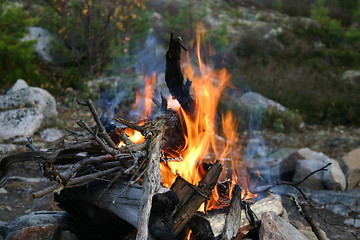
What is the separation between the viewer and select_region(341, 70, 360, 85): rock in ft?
49.1

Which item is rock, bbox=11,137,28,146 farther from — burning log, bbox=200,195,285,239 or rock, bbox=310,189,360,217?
burning log, bbox=200,195,285,239

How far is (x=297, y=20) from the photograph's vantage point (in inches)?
857

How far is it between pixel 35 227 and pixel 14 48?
27.6ft

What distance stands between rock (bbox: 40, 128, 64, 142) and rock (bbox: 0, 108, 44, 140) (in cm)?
23

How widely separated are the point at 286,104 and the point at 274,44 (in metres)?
5.35

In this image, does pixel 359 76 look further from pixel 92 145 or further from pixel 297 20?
pixel 92 145

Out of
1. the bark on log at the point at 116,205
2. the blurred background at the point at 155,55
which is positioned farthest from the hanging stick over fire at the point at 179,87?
the blurred background at the point at 155,55

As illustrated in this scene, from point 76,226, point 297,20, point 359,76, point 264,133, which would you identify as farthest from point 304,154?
point 297,20

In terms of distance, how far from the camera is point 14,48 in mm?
11438

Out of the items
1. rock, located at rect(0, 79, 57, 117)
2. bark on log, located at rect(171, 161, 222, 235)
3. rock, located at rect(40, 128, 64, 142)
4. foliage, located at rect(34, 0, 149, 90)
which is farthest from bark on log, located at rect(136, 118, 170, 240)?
foliage, located at rect(34, 0, 149, 90)

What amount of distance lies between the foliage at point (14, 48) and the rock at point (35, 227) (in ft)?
26.6

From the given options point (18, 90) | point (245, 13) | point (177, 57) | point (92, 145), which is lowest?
point (245, 13)

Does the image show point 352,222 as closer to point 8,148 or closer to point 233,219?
point 233,219

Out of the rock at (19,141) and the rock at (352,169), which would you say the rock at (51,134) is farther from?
the rock at (352,169)
